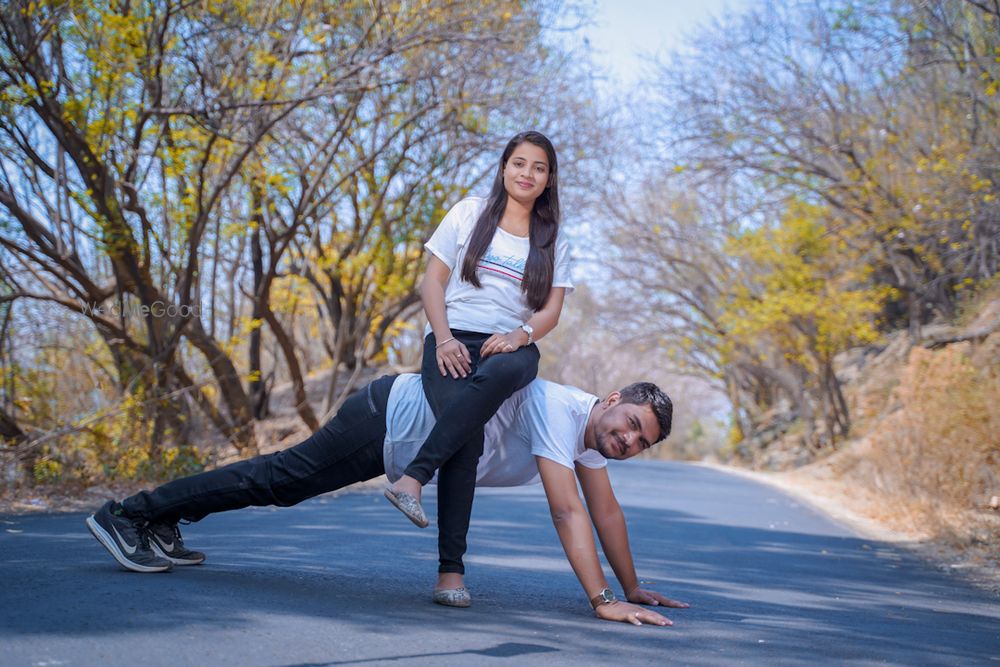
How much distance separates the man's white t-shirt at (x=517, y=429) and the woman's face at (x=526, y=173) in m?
0.83

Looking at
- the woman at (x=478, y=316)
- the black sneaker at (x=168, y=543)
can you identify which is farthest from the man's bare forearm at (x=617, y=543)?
the black sneaker at (x=168, y=543)

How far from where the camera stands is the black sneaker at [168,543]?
489 centimetres

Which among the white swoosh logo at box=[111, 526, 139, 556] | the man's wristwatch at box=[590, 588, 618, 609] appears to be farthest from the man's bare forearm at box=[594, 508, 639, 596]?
the white swoosh logo at box=[111, 526, 139, 556]

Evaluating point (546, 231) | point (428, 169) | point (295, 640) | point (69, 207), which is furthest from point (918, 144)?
point (295, 640)

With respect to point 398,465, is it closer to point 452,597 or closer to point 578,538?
point 452,597

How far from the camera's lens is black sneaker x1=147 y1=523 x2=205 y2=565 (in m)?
4.89

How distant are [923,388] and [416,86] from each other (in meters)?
8.35

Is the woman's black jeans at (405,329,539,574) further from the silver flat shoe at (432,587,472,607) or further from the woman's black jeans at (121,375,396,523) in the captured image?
the woman's black jeans at (121,375,396,523)

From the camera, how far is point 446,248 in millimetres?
5086

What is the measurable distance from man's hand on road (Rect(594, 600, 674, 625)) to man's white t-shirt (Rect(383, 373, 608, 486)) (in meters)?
0.58

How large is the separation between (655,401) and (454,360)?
0.84 meters

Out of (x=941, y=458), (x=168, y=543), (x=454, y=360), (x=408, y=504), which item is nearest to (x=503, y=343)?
(x=454, y=360)

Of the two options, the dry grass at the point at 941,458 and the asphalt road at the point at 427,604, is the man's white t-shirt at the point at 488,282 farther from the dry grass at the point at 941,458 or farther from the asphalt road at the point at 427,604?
the dry grass at the point at 941,458

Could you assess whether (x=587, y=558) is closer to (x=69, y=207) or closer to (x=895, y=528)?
(x=895, y=528)
